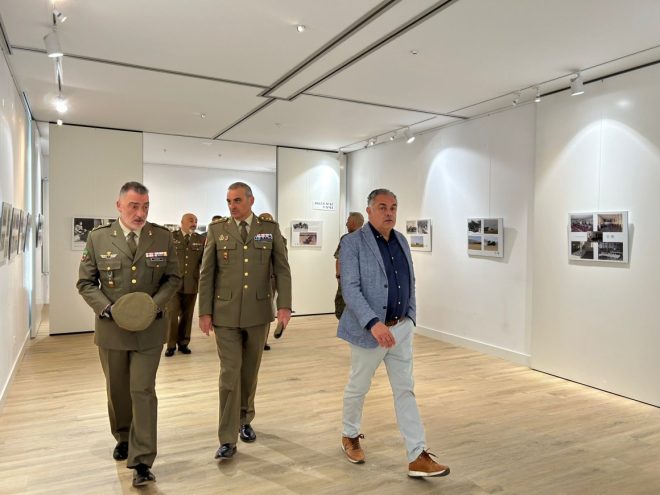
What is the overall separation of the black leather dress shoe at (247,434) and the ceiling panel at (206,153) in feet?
21.8

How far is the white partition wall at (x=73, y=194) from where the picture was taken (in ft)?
26.0

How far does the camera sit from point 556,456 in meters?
3.74

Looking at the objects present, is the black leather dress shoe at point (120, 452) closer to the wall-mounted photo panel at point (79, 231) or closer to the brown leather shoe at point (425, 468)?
the brown leather shoe at point (425, 468)

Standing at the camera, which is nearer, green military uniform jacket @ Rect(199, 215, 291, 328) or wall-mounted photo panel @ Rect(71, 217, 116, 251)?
green military uniform jacket @ Rect(199, 215, 291, 328)

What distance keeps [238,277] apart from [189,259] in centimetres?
339

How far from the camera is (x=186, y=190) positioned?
12.9 meters

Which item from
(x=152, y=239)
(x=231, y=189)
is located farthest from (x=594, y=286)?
(x=152, y=239)

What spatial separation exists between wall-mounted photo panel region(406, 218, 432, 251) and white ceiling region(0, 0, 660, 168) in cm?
171

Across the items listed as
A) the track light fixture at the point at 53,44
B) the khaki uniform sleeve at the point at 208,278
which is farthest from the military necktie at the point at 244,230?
the track light fixture at the point at 53,44

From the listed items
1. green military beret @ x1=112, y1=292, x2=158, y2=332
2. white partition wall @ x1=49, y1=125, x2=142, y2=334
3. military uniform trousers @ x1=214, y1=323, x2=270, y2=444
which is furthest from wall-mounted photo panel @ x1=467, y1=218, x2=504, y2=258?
white partition wall @ x1=49, y1=125, x2=142, y2=334

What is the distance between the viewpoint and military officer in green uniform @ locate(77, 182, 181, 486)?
120 inches

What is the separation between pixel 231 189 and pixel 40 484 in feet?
7.45

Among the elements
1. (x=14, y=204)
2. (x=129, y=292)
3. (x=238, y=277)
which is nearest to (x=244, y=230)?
(x=238, y=277)

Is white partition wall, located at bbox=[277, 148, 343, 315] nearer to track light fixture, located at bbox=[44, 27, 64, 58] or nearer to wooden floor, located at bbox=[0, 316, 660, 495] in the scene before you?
wooden floor, located at bbox=[0, 316, 660, 495]
